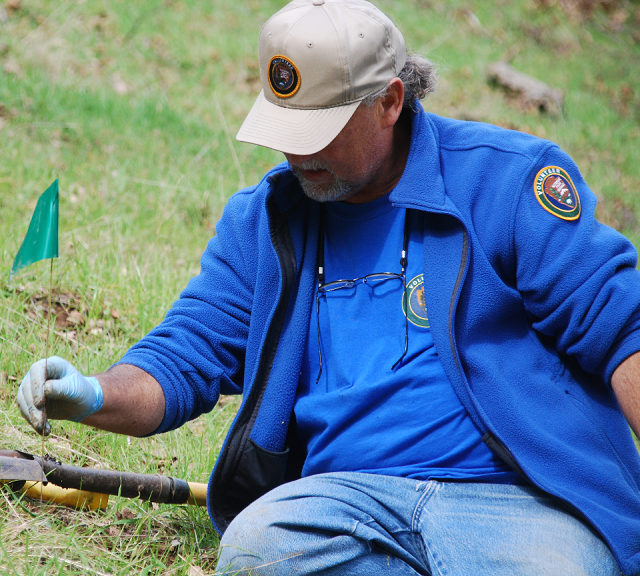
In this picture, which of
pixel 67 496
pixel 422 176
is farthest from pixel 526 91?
pixel 67 496

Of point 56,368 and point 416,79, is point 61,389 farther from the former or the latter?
point 416,79

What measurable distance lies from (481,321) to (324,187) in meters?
0.61

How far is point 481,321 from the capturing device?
2.11m

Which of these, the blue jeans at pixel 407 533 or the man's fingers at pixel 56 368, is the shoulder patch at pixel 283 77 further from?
the blue jeans at pixel 407 533

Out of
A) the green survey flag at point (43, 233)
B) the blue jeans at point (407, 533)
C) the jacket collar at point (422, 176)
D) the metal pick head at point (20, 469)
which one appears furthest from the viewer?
the jacket collar at point (422, 176)

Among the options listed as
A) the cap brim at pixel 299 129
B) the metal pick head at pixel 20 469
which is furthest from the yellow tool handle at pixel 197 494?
the cap brim at pixel 299 129

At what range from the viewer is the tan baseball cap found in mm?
2150

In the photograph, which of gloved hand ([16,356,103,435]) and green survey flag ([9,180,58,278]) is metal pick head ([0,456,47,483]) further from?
green survey flag ([9,180,58,278])

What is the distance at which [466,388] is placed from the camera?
2.05m

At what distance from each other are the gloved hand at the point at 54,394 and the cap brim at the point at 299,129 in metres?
0.80

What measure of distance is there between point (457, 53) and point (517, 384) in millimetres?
9041

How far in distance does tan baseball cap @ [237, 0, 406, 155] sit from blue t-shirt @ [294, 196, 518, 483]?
0.32m

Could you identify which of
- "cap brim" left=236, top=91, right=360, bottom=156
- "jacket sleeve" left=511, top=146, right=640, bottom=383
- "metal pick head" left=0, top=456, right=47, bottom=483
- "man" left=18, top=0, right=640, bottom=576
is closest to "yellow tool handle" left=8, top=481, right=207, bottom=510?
"metal pick head" left=0, top=456, right=47, bottom=483

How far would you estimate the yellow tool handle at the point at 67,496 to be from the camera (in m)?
2.24
